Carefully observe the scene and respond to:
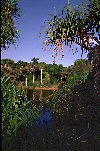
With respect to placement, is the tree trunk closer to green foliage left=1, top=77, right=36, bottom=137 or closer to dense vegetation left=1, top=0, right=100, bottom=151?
dense vegetation left=1, top=0, right=100, bottom=151

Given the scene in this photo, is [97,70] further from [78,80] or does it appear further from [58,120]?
[78,80]

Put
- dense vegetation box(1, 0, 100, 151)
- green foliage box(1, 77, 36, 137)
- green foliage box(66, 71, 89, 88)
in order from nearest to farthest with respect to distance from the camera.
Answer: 1. dense vegetation box(1, 0, 100, 151)
2. green foliage box(1, 77, 36, 137)
3. green foliage box(66, 71, 89, 88)

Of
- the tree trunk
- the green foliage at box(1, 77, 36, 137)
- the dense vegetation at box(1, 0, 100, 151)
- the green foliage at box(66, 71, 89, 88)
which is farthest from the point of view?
the green foliage at box(66, 71, 89, 88)

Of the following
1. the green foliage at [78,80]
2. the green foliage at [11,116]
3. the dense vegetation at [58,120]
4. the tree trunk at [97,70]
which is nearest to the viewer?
the dense vegetation at [58,120]

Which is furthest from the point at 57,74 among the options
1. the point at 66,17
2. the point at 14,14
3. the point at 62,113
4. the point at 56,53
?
the point at 62,113

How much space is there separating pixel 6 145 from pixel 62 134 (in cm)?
127

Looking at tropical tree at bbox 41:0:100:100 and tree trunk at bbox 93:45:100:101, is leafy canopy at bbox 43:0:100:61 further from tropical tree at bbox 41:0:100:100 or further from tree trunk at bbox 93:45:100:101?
tree trunk at bbox 93:45:100:101

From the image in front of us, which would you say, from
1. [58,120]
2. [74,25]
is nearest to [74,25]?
[74,25]

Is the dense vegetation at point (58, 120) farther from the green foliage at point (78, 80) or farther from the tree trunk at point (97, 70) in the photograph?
the green foliage at point (78, 80)

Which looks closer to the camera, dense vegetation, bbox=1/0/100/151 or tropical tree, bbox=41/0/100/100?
dense vegetation, bbox=1/0/100/151

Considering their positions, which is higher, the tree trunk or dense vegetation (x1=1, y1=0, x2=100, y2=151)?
the tree trunk

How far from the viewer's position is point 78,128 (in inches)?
308

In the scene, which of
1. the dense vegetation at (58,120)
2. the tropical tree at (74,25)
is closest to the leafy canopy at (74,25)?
the tropical tree at (74,25)

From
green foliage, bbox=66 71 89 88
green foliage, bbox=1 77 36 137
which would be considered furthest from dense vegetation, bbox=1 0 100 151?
green foliage, bbox=66 71 89 88
